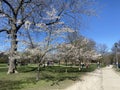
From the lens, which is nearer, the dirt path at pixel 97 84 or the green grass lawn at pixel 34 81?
the green grass lawn at pixel 34 81

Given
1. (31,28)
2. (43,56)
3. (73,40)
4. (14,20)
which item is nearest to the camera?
(43,56)

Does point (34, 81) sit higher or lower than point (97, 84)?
higher

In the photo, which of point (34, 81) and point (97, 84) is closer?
point (97, 84)

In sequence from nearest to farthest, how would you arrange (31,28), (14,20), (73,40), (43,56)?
(43,56), (31,28), (14,20), (73,40)

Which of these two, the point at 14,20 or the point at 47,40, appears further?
the point at 14,20

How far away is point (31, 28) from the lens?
23.7m

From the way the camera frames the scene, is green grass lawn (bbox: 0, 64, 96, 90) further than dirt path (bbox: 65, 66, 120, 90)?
No

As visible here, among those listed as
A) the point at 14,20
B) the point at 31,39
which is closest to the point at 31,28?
the point at 31,39

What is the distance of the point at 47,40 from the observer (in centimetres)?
2147

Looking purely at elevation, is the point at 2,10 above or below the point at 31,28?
above

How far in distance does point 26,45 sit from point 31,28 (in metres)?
2.19

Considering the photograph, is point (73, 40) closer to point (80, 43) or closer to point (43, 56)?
point (80, 43)

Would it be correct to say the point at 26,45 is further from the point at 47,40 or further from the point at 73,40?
the point at 73,40

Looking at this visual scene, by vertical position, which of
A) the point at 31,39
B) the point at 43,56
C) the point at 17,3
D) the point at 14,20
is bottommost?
the point at 43,56
